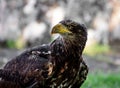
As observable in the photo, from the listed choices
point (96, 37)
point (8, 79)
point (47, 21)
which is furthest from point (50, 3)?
point (8, 79)

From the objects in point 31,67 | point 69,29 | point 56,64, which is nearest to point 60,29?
point 69,29

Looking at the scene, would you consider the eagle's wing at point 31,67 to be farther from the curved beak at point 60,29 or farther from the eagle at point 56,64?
the curved beak at point 60,29

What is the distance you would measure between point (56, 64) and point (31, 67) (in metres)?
0.32

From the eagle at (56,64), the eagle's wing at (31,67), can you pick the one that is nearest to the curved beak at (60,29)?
the eagle at (56,64)

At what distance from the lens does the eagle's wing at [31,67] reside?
6.96 meters

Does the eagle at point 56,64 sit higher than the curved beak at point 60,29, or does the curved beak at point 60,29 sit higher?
the curved beak at point 60,29

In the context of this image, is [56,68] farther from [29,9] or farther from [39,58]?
[29,9]

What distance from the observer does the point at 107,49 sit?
2092cm

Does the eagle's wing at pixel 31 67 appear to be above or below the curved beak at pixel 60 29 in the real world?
below

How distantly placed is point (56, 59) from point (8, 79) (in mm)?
718

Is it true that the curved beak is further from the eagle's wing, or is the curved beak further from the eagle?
the eagle's wing

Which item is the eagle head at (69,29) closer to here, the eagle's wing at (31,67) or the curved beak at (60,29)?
the curved beak at (60,29)

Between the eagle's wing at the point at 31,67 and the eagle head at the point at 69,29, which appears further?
the eagle's wing at the point at 31,67

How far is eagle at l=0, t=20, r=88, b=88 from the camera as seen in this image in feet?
22.6
